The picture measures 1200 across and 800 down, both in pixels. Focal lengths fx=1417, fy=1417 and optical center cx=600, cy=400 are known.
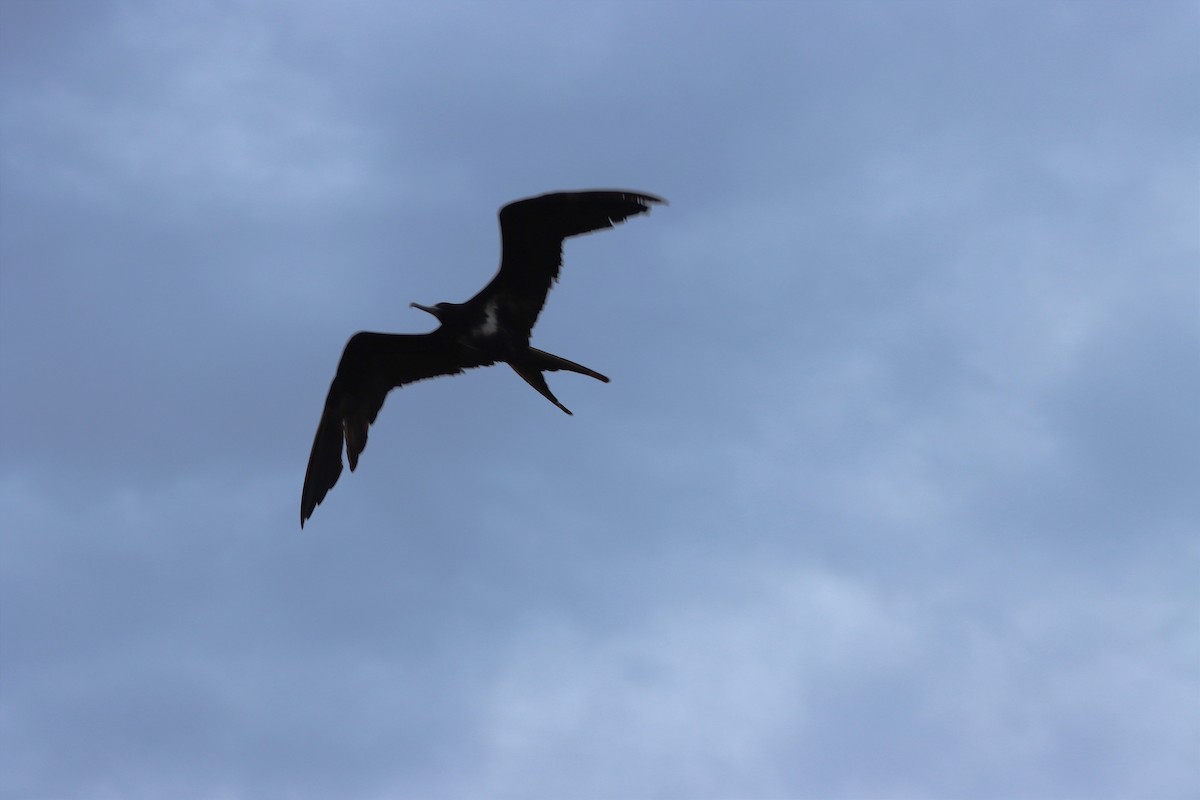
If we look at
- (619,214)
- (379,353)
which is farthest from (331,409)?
(619,214)

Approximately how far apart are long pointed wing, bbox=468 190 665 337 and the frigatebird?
0.04 ft

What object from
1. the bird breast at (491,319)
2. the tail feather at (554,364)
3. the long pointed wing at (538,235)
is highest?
the long pointed wing at (538,235)

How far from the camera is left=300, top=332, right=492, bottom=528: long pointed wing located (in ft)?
62.7

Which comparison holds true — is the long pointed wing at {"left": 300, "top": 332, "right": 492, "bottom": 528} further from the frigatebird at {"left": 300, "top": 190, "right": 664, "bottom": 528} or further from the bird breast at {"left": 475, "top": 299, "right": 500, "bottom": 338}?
the bird breast at {"left": 475, "top": 299, "right": 500, "bottom": 338}

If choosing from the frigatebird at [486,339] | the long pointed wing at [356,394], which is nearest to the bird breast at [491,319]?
the frigatebird at [486,339]

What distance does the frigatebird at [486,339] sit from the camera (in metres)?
16.6

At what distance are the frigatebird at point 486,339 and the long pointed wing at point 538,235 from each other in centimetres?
1

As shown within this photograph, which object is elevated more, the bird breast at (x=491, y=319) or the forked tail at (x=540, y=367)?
the bird breast at (x=491, y=319)

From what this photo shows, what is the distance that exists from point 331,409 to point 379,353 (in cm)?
104

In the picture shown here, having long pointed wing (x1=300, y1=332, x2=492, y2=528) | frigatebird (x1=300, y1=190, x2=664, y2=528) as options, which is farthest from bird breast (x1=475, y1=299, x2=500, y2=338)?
long pointed wing (x1=300, y1=332, x2=492, y2=528)

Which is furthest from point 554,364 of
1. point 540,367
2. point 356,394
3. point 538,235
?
point 356,394

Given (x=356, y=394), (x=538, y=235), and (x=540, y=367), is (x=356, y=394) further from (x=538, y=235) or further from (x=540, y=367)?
(x=538, y=235)

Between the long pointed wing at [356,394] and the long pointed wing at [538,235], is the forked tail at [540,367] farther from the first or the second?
the long pointed wing at [356,394]

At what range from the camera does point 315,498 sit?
756 inches
